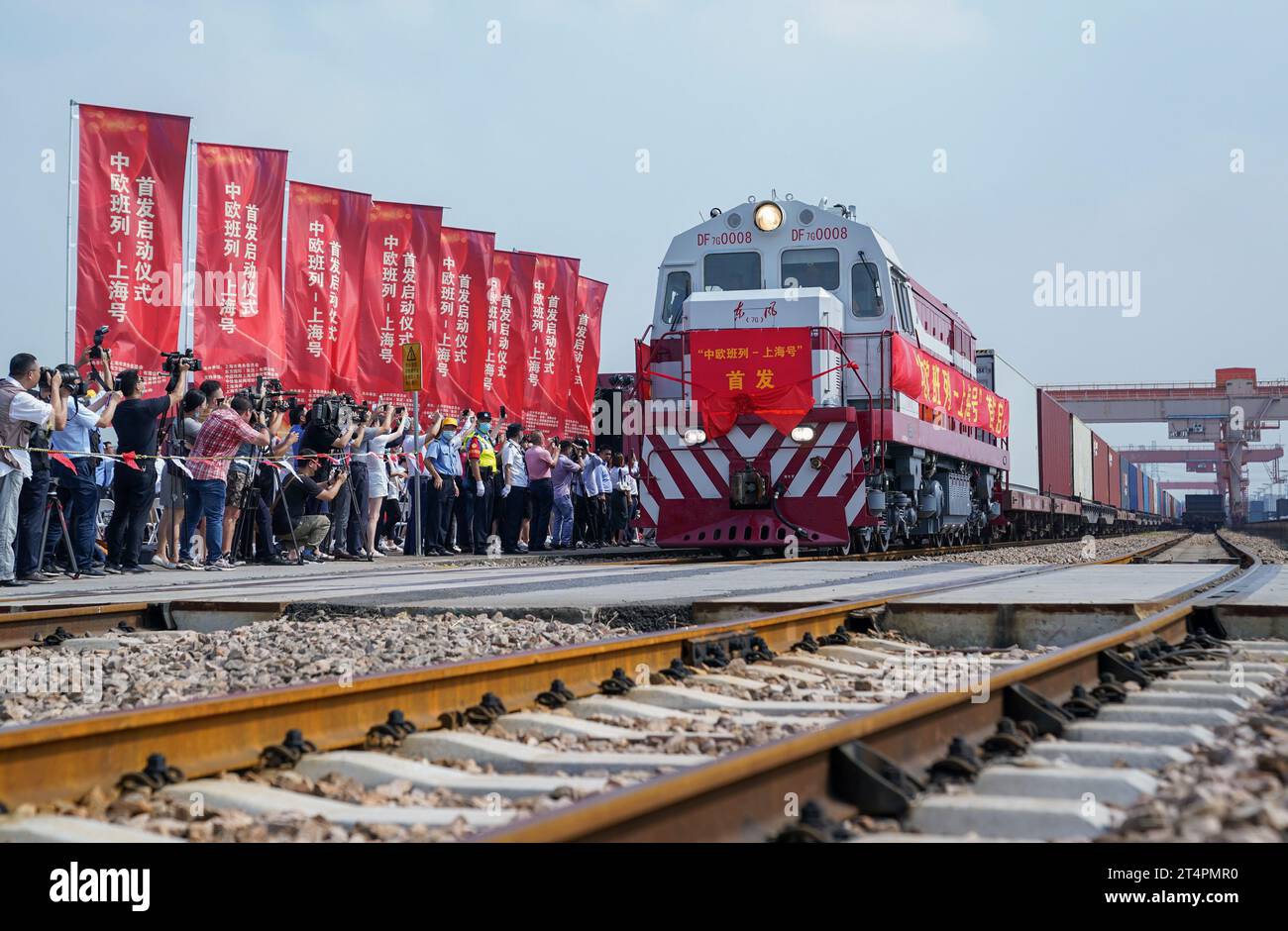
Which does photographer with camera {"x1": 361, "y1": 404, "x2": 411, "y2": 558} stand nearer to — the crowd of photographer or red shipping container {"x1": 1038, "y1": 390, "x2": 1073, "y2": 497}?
the crowd of photographer

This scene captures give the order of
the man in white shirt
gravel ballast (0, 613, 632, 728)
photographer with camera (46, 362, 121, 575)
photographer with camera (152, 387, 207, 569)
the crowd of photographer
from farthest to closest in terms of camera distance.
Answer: the man in white shirt < photographer with camera (152, 387, 207, 569) < photographer with camera (46, 362, 121, 575) < the crowd of photographer < gravel ballast (0, 613, 632, 728)

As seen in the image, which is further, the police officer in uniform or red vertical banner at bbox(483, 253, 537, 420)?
red vertical banner at bbox(483, 253, 537, 420)

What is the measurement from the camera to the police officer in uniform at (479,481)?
1470cm

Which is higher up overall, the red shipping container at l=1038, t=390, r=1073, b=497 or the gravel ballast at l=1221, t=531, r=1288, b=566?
the red shipping container at l=1038, t=390, r=1073, b=497

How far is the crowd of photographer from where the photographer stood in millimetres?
8828

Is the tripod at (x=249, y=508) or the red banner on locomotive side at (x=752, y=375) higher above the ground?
the red banner on locomotive side at (x=752, y=375)

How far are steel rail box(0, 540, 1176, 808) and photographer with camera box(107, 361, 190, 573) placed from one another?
6.75 meters

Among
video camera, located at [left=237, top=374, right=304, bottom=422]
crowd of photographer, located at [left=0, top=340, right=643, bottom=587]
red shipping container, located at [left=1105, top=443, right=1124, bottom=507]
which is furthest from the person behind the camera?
red shipping container, located at [left=1105, top=443, right=1124, bottom=507]

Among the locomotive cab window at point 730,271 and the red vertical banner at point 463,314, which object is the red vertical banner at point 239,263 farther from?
the locomotive cab window at point 730,271

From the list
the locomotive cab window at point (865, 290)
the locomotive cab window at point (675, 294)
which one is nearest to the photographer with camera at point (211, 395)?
the locomotive cab window at point (675, 294)

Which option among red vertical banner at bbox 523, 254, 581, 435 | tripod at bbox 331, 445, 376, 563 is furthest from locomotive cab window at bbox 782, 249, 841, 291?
red vertical banner at bbox 523, 254, 581, 435

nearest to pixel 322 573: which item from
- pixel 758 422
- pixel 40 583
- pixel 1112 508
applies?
pixel 40 583

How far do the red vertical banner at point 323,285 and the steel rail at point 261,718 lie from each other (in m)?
13.0
